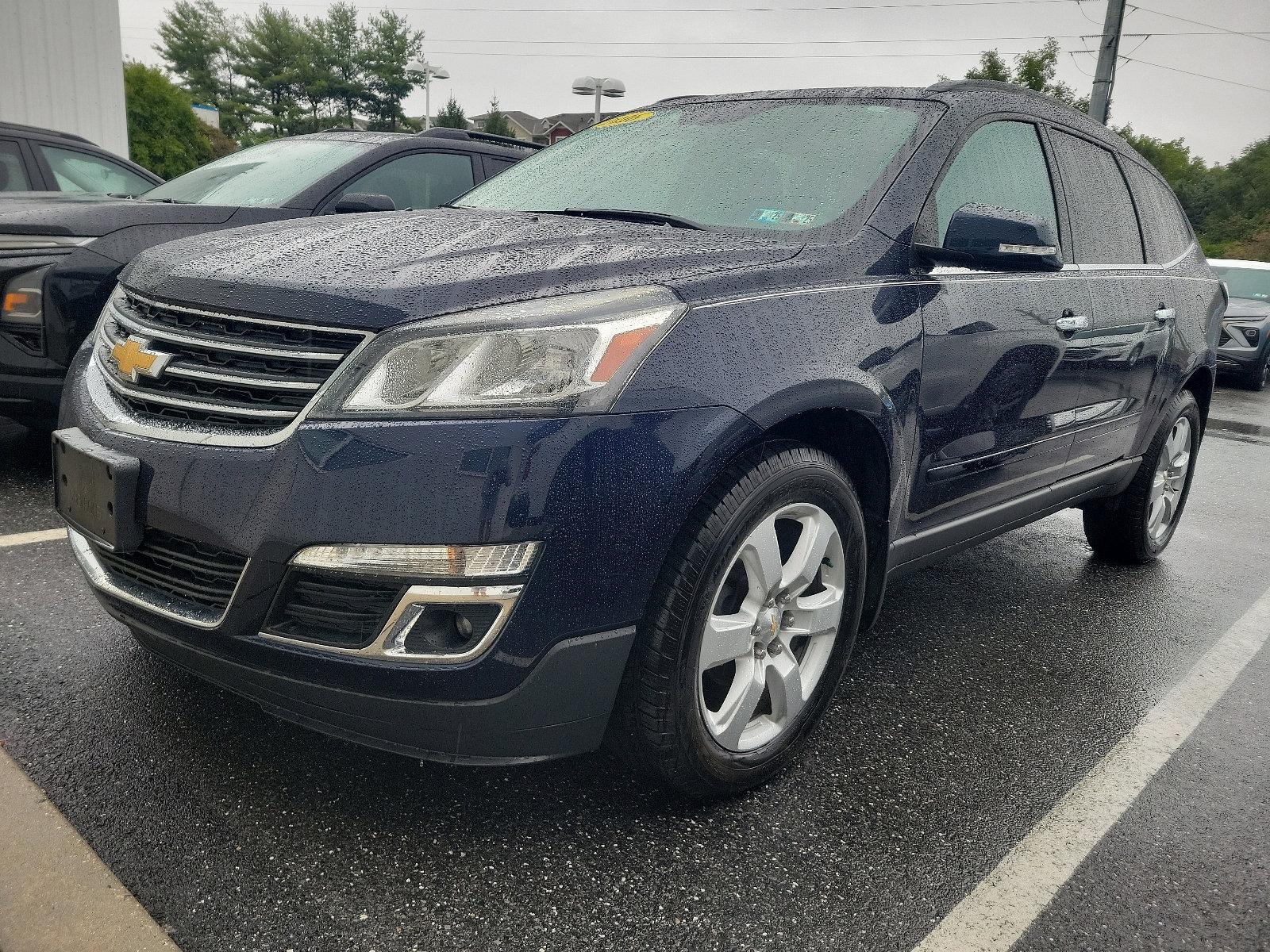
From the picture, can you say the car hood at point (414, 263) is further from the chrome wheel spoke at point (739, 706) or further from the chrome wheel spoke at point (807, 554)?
the chrome wheel spoke at point (739, 706)

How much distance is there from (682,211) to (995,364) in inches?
37.9

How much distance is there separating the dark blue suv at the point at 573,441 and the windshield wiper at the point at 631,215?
A: 0.04ft

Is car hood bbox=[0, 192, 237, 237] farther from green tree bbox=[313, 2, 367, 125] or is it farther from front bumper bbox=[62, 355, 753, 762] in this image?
green tree bbox=[313, 2, 367, 125]

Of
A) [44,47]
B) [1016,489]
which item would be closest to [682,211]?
[1016,489]

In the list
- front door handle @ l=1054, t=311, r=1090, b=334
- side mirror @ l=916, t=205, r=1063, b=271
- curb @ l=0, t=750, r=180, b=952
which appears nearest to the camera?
curb @ l=0, t=750, r=180, b=952

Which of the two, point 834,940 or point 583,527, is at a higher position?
point 583,527

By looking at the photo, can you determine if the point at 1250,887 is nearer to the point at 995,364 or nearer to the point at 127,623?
the point at 995,364

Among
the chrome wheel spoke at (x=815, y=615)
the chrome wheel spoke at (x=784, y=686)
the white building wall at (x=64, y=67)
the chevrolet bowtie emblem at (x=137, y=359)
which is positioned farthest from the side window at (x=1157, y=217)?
the white building wall at (x=64, y=67)

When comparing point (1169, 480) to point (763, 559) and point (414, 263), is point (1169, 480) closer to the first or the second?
point (763, 559)

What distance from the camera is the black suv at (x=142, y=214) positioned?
3879 mm

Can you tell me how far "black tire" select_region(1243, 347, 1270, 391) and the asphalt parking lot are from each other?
11.7 m

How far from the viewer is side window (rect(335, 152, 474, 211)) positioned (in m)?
5.06

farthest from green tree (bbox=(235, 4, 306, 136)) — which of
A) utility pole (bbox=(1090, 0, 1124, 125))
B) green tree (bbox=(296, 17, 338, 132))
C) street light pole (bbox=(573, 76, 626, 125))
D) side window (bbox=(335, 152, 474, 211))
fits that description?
side window (bbox=(335, 152, 474, 211))

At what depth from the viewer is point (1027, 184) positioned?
3141 mm
